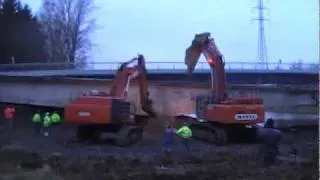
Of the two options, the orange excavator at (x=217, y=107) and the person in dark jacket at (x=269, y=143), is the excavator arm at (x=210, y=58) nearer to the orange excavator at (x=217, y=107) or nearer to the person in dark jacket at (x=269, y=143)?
the orange excavator at (x=217, y=107)

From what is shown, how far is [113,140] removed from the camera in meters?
32.2

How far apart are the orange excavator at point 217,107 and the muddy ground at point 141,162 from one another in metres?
0.79

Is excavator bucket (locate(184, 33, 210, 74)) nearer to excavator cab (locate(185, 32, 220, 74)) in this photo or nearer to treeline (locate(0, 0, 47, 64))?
excavator cab (locate(185, 32, 220, 74))

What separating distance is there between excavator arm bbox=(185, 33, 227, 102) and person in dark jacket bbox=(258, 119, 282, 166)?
929 centimetres

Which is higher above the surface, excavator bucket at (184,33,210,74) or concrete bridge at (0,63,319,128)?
excavator bucket at (184,33,210,74)

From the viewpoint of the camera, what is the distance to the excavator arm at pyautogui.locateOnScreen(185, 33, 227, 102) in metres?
31.0

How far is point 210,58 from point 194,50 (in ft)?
2.86

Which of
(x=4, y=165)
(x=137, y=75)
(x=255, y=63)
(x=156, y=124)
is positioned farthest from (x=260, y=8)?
(x=4, y=165)

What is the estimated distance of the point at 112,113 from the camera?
100ft

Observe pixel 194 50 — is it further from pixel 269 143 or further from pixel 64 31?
pixel 64 31

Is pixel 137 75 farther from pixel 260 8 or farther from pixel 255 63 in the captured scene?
pixel 255 63

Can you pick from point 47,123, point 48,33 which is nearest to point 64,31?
point 48,33

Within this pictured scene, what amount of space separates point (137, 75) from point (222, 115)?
522 cm

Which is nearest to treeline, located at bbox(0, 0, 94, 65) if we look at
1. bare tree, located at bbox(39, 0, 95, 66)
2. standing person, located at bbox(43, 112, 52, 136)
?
bare tree, located at bbox(39, 0, 95, 66)
